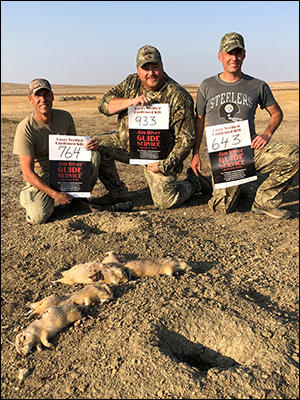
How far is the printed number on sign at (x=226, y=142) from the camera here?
509 cm

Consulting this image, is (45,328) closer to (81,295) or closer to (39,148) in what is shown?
(81,295)

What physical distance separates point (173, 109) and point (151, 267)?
2.39m

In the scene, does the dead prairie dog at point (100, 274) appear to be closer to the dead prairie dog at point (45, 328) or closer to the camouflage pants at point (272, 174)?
the dead prairie dog at point (45, 328)

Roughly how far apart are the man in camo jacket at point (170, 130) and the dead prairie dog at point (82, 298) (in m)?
2.43

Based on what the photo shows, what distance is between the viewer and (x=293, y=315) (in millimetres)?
3539

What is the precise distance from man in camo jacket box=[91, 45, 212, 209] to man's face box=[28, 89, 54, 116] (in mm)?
751

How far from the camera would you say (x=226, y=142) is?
510cm

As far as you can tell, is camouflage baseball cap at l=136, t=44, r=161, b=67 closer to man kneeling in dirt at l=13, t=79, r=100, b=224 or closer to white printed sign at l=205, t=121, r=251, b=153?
white printed sign at l=205, t=121, r=251, b=153

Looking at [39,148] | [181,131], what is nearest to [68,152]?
[39,148]

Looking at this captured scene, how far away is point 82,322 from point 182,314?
80cm

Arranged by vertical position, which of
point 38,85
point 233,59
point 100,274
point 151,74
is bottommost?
point 100,274

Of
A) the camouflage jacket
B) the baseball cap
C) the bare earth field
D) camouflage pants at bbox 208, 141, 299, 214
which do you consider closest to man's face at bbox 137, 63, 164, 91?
the camouflage jacket

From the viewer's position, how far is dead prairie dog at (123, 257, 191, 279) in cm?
370

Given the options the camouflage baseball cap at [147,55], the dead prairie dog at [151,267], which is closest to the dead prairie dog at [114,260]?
the dead prairie dog at [151,267]
